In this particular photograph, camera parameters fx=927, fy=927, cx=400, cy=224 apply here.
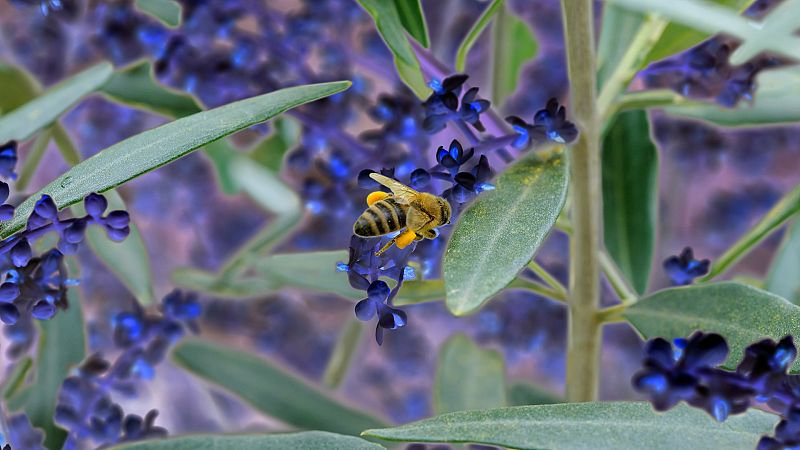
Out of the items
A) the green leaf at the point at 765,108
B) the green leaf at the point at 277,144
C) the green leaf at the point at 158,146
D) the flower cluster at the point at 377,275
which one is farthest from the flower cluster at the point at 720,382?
the green leaf at the point at 277,144

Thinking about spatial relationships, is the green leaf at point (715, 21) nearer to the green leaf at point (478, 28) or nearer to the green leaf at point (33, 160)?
the green leaf at point (478, 28)

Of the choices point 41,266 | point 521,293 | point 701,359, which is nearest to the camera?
point 701,359

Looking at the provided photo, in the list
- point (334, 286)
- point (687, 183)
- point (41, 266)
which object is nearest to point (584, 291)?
point (334, 286)

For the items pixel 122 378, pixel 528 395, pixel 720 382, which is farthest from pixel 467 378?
pixel 720 382

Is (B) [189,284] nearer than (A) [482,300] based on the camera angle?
No

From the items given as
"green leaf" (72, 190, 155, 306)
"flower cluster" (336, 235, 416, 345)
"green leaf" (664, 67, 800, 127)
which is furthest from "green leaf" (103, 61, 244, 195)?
"green leaf" (664, 67, 800, 127)

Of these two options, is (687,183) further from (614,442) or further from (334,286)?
(614,442)
